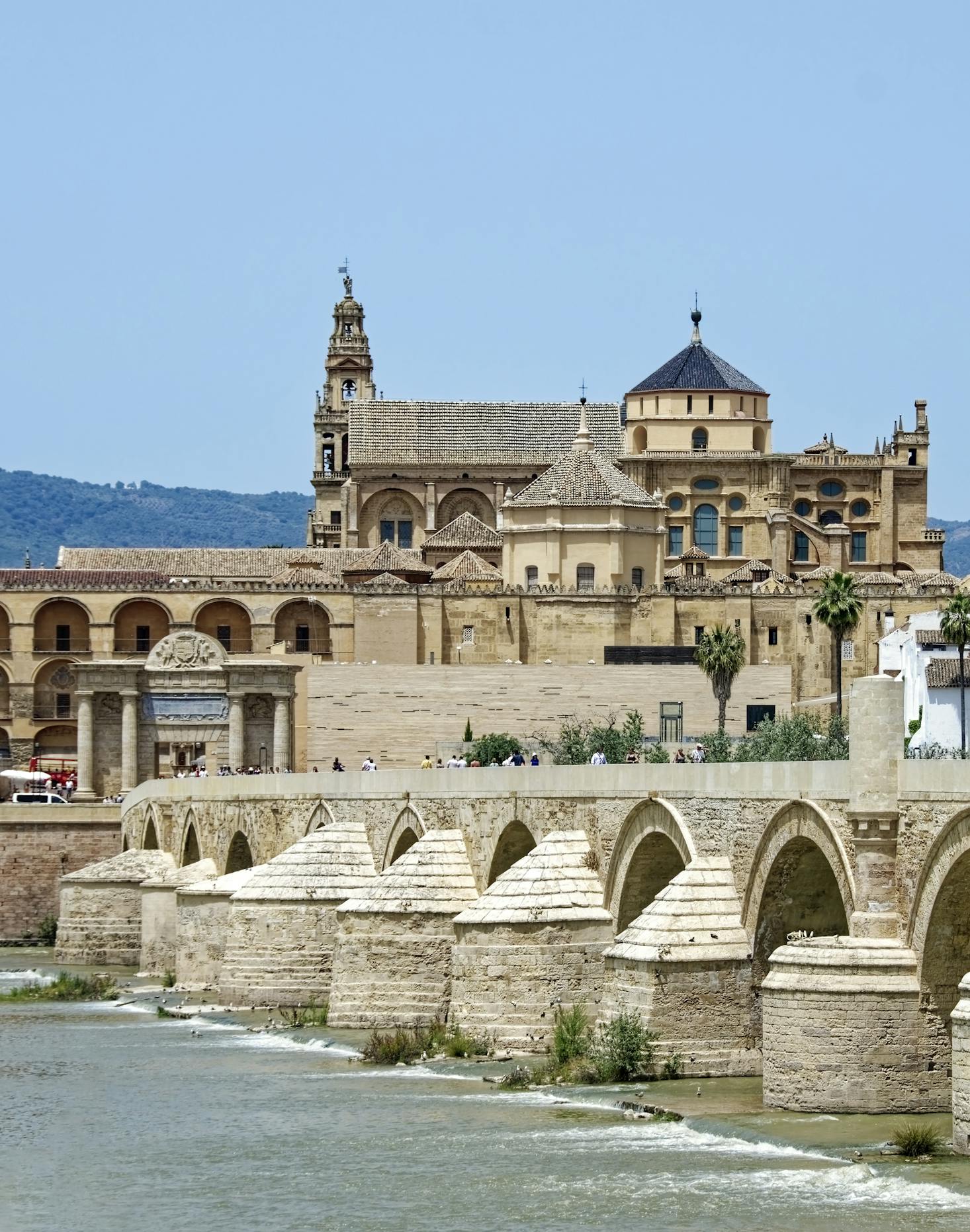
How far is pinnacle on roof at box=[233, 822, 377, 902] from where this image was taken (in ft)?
140

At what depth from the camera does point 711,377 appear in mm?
102562

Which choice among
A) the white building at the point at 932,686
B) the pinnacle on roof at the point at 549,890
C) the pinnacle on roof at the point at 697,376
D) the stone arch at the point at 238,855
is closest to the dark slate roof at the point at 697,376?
the pinnacle on roof at the point at 697,376

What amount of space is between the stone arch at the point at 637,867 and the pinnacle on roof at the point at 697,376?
68151mm

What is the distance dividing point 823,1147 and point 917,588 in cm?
6425

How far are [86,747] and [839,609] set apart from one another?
69.7 feet

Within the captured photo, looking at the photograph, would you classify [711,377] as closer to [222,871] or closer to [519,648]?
[519,648]

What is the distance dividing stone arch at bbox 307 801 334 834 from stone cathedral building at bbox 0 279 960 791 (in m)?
24.2

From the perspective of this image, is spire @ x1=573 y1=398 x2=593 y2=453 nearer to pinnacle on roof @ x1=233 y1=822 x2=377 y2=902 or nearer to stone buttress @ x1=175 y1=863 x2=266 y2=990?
stone buttress @ x1=175 y1=863 x2=266 y2=990

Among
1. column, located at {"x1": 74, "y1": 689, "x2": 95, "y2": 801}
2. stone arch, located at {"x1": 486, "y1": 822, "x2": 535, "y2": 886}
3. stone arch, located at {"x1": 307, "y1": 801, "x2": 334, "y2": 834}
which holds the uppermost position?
column, located at {"x1": 74, "y1": 689, "x2": 95, "y2": 801}

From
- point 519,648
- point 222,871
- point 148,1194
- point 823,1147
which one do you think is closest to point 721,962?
point 823,1147

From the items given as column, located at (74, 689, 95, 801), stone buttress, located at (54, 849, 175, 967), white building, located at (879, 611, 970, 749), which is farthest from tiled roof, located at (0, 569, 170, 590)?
white building, located at (879, 611, 970, 749)

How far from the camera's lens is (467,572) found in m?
91.4

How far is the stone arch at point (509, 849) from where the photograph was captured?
1521 inches

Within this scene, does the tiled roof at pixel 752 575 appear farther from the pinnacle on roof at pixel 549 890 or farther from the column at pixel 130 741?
the pinnacle on roof at pixel 549 890
